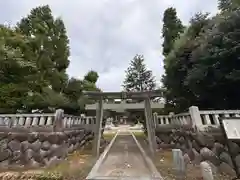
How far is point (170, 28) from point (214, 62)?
10022 mm

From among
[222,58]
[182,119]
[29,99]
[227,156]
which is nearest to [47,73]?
[29,99]

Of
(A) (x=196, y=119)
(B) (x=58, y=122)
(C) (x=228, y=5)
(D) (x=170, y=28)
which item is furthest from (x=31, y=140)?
(D) (x=170, y=28)

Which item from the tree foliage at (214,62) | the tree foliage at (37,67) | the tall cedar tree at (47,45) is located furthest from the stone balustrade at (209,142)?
the tall cedar tree at (47,45)

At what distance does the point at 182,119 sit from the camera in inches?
259

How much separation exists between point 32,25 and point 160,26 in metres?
9.88

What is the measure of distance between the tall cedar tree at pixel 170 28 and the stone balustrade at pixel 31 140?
1097cm

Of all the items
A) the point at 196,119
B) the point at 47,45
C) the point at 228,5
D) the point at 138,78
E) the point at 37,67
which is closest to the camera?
the point at 196,119

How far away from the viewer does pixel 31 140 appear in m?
5.03

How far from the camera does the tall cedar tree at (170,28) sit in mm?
14669

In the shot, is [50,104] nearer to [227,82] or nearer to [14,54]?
[14,54]

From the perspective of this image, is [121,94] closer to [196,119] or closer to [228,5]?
[196,119]

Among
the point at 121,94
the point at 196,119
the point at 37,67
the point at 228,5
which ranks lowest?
the point at 196,119

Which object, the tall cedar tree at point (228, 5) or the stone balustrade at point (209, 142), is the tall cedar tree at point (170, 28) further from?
the stone balustrade at point (209, 142)

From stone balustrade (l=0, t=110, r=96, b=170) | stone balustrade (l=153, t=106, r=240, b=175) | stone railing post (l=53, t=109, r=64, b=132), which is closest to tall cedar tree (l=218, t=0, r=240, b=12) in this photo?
stone balustrade (l=153, t=106, r=240, b=175)
